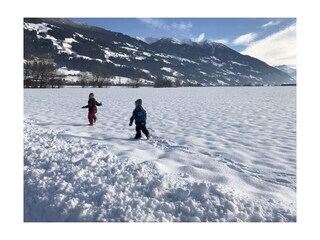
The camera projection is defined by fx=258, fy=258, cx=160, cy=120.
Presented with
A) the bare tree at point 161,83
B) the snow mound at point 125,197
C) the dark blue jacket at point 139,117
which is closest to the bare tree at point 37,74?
the bare tree at point 161,83

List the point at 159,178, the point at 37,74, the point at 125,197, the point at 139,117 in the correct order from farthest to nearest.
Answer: the point at 37,74 < the point at 139,117 < the point at 159,178 < the point at 125,197

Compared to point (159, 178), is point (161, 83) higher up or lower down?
higher up

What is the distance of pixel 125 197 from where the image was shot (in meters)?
4.66

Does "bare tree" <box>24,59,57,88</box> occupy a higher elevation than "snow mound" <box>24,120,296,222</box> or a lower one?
higher

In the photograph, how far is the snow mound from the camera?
433 cm

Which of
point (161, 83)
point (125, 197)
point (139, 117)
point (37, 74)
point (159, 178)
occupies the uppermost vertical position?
point (161, 83)

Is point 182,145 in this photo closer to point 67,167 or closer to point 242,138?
point 242,138

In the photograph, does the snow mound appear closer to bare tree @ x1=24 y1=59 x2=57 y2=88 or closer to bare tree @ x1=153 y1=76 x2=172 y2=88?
bare tree @ x1=24 y1=59 x2=57 y2=88

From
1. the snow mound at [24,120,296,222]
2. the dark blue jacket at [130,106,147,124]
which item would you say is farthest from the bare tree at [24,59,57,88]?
the snow mound at [24,120,296,222]

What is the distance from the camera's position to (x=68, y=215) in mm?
4453

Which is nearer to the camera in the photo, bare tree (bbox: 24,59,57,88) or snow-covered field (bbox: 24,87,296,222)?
snow-covered field (bbox: 24,87,296,222)

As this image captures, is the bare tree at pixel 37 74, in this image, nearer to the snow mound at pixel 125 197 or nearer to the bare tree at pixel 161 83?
the bare tree at pixel 161 83

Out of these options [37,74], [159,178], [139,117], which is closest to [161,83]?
[37,74]

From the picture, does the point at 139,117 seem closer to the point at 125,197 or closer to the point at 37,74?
the point at 125,197
